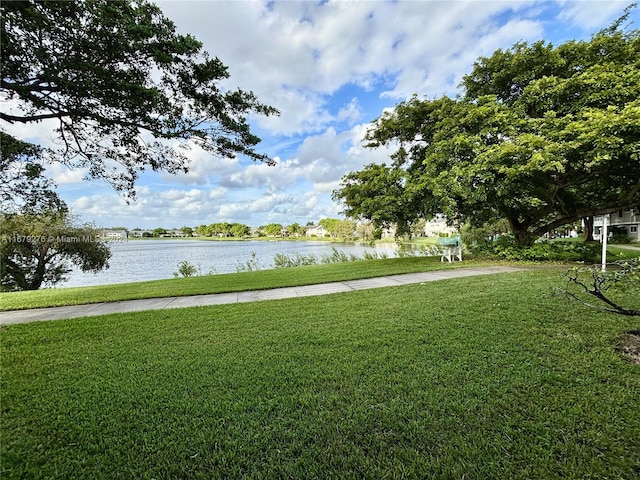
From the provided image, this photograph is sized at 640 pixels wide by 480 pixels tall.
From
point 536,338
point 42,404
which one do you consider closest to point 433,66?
point 536,338

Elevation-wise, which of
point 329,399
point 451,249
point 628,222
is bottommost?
point 329,399

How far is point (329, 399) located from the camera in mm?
2391

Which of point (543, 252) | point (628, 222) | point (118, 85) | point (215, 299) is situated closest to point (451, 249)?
point (543, 252)

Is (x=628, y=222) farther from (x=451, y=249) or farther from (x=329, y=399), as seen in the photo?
(x=329, y=399)

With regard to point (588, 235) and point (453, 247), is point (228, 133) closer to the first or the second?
point (453, 247)

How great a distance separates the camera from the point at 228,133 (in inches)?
162

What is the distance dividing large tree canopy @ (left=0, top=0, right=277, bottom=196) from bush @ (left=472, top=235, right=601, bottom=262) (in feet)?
32.9

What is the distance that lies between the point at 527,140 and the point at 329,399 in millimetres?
8633

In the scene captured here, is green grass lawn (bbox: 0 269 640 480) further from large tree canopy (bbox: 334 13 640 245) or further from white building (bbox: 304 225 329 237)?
white building (bbox: 304 225 329 237)

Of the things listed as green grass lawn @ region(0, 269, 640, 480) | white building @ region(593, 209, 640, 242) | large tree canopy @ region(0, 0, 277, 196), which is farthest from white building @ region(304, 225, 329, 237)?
green grass lawn @ region(0, 269, 640, 480)

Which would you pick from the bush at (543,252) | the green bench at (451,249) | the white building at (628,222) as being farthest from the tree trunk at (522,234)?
the white building at (628,222)

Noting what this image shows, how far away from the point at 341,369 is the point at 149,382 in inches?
73.3

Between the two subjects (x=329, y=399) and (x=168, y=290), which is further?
(x=168, y=290)

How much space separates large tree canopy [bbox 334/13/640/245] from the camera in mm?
7598
